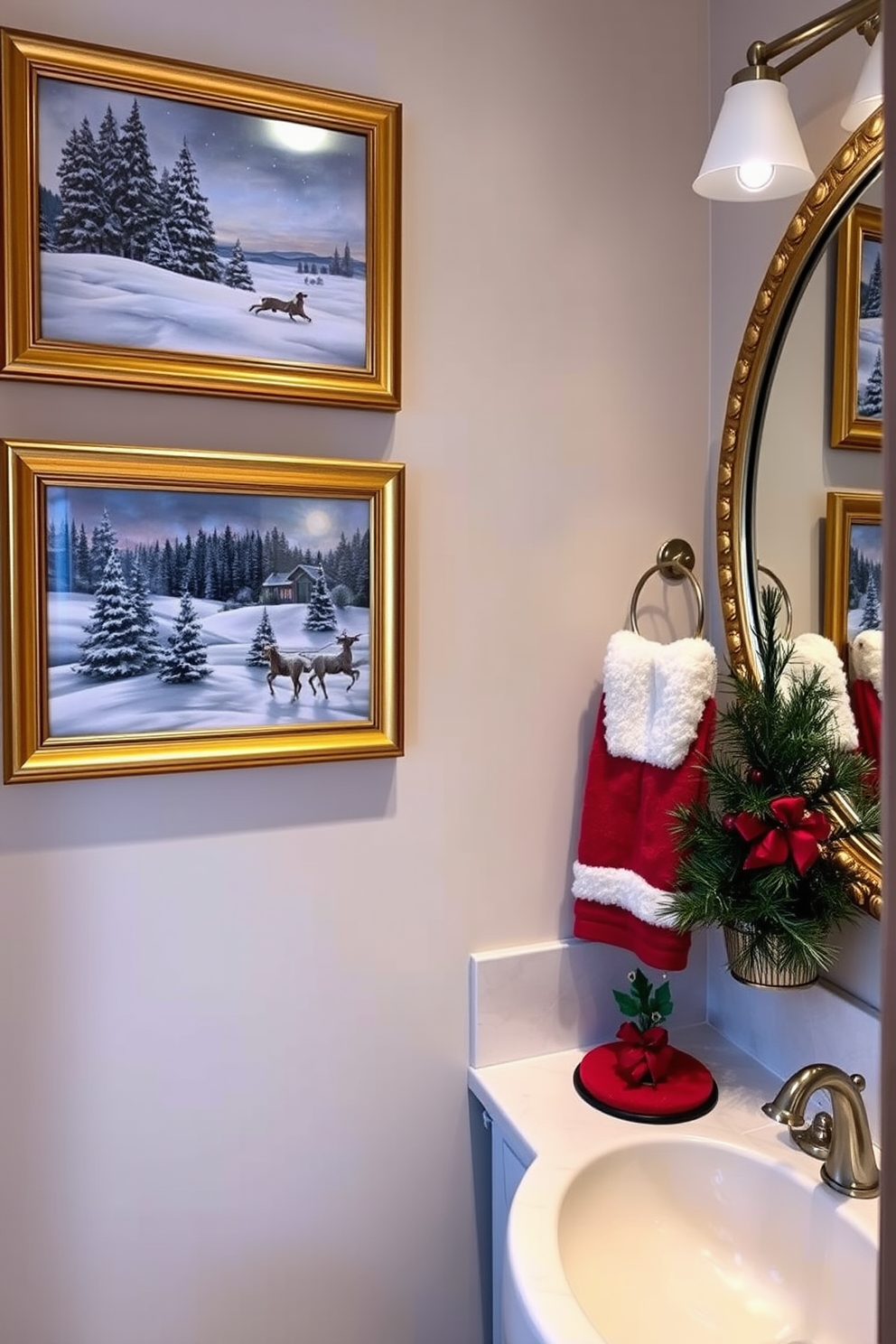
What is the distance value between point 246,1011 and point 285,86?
112cm

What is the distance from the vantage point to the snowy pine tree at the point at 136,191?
42.7 inches

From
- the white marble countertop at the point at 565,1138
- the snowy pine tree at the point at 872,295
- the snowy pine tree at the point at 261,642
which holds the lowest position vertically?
the white marble countertop at the point at 565,1138

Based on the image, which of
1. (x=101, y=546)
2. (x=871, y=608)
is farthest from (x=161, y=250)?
(x=871, y=608)

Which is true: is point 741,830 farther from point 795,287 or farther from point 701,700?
point 795,287

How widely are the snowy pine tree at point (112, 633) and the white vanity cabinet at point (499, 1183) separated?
0.74 meters

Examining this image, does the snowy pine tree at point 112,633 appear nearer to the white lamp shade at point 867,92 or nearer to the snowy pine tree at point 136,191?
the snowy pine tree at point 136,191

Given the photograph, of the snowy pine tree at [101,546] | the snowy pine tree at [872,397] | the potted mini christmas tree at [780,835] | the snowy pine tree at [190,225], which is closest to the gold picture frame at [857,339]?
the snowy pine tree at [872,397]

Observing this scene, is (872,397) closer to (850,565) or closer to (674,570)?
(850,565)

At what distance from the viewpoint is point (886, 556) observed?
229mm

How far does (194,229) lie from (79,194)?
0.13 meters

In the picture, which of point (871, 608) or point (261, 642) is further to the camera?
point (261, 642)

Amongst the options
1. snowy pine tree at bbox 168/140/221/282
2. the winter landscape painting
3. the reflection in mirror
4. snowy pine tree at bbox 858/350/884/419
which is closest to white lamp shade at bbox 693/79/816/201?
the reflection in mirror

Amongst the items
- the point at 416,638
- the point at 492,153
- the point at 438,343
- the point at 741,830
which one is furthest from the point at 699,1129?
the point at 492,153

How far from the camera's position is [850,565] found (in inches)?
43.4
